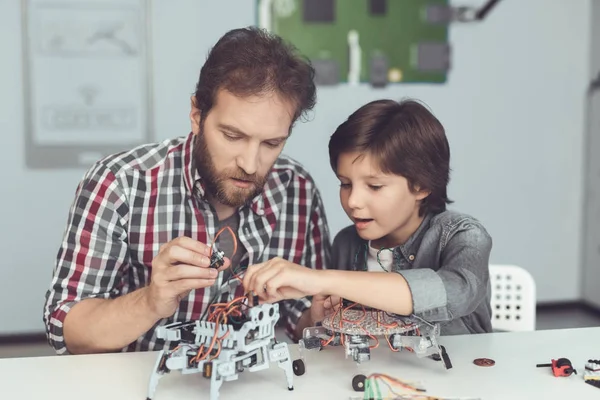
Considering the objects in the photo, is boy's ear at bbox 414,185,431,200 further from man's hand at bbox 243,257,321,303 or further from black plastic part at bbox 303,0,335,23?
black plastic part at bbox 303,0,335,23

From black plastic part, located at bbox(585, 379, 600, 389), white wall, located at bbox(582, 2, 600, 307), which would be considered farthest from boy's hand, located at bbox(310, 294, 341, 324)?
white wall, located at bbox(582, 2, 600, 307)

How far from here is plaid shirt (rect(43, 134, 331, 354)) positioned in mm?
1355

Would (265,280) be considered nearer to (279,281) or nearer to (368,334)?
(279,281)

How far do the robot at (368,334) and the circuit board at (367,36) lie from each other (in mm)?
2104

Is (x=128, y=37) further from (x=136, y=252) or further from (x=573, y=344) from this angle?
(x=573, y=344)

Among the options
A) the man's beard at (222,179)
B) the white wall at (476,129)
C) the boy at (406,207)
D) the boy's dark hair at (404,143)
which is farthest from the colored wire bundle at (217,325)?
the white wall at (476,129)

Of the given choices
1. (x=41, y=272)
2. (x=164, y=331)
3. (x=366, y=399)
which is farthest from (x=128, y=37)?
(x=366, y=399)

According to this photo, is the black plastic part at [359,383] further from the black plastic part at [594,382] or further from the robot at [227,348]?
the black plastic part at [594,382]

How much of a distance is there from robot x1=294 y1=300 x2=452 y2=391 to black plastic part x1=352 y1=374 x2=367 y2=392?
66 millimetres

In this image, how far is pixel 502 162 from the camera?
3391 mm

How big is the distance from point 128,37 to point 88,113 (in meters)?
0.37

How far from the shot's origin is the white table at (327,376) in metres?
0.99

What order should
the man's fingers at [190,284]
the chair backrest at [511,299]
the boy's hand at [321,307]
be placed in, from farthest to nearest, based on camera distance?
the chair backrest at [511,299]
the boy's hand at [321,307]
the man's fingers at [190,284]

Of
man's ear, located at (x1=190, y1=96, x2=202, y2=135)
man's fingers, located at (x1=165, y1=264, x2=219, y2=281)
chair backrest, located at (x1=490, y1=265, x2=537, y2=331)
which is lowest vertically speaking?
chair backrest, located at (x1=490, y1=265, x2=537, y2=331)
